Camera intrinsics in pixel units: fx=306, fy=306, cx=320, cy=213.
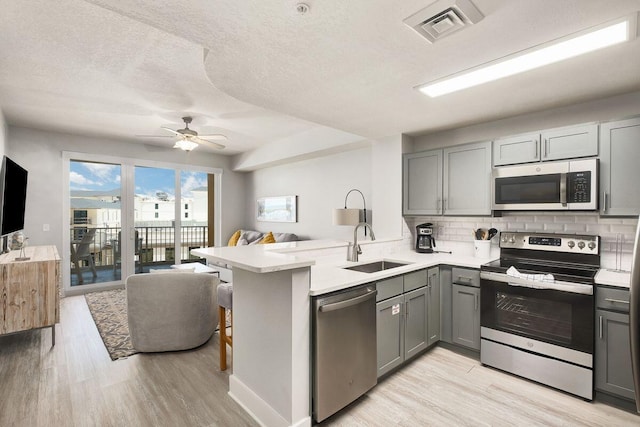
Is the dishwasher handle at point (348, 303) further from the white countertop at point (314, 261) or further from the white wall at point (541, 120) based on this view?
the white wall at point (541, 120)

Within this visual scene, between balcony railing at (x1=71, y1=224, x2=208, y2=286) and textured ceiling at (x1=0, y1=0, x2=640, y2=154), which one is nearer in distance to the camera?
textured ceiling at (x1=0, y1=0, x2=640, y2=154)

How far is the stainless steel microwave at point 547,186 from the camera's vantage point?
2529 millimetres

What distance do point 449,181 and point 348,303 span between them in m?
2.10

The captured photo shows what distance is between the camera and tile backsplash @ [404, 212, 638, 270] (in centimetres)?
263

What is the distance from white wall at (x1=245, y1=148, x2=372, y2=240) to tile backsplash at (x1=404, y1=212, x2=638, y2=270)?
1.06 m

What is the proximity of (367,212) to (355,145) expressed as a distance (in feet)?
3.34

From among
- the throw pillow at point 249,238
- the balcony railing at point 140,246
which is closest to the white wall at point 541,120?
the throw pillow at point 249,238

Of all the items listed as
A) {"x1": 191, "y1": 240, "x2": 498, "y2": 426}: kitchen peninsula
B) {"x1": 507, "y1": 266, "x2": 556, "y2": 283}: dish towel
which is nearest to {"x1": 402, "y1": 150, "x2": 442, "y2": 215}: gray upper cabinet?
{"x1": 507, "y1": 266, "x2": 556, "y2": 283}: dish towel

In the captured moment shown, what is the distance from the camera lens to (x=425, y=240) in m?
3.73

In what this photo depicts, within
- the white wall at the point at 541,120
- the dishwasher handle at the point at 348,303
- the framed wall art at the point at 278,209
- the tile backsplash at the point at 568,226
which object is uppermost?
the white wall at the point at 541,120

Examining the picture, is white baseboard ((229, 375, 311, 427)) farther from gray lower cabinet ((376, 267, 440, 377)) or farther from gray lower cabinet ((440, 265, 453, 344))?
gray lower cabinet ((440, 265, 453, 344))

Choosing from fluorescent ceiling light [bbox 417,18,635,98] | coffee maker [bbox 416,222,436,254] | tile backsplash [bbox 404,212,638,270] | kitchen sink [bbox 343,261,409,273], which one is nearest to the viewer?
fluorescent ceiling light [bbox 417,18,635,98]

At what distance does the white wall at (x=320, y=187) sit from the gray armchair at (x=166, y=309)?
239 centimetres

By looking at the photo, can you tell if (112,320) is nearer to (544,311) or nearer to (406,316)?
(406,316)
